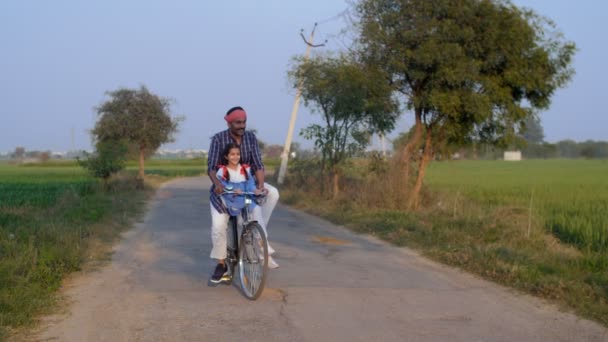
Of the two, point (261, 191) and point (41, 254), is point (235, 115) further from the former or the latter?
point (41, 254)

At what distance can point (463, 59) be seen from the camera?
1402 cm

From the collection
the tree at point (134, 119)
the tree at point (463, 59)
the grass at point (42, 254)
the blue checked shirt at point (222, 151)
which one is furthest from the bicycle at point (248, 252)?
the tree at point (134, 119)

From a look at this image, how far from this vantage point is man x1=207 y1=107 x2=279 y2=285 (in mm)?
6660

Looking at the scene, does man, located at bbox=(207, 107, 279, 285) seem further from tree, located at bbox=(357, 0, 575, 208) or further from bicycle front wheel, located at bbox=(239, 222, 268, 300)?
tree, located at bbox=(357, 0, 575, 208)

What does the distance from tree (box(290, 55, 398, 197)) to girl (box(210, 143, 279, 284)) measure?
8679 mm

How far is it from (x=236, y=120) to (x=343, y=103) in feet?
34.2

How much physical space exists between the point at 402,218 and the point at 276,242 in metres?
3.40

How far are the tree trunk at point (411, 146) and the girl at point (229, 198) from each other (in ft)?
30.5

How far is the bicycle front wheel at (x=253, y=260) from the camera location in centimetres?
609

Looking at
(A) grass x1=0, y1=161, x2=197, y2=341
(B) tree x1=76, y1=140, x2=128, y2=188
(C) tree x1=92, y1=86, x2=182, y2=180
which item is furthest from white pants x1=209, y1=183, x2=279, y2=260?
(C) tree x1=92, y1=86, x2=182, y2=180

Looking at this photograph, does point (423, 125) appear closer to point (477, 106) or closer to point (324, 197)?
point (477, 106)

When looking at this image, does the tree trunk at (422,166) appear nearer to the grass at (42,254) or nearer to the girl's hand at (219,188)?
the grass at (42,254)

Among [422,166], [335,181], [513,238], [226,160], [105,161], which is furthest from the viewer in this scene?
[105,161]

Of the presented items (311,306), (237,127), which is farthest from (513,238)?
(237,127)
